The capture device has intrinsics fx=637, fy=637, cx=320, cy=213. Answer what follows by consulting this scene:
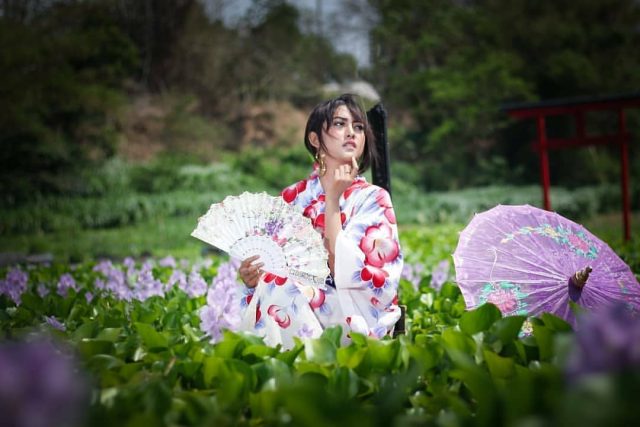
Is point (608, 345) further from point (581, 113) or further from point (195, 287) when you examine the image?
point (581, 113)

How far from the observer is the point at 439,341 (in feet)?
5.82

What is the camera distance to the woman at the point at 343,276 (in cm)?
223

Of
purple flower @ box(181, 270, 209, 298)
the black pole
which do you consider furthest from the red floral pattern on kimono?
purple flower @ box(181, 270, 209, 298)

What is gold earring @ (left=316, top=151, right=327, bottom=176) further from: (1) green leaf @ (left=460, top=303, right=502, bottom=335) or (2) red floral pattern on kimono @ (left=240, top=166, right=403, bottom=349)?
(1) green leaf @ (left=460, top=303, right=502, bottom=335)

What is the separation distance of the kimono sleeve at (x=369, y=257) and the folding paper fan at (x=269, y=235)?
83mm

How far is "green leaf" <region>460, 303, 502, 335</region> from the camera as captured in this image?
6.21 ft

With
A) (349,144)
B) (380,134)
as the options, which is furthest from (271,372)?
(380,134)

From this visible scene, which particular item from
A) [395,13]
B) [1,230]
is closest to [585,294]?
[1,230]

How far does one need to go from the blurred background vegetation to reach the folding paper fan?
884cm

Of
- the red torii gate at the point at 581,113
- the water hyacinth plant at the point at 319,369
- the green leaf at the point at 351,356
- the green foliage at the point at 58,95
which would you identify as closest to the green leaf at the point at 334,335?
the water hyacinth plant at the point at 319,369

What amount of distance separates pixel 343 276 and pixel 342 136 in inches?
23.2

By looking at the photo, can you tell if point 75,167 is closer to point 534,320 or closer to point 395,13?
point 395,13

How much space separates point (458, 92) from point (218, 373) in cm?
1833

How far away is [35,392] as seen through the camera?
771 mm
